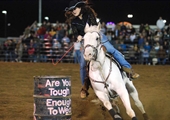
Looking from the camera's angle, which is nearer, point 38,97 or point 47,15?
point 38,97

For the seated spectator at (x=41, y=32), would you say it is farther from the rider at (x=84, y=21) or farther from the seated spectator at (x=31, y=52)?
the rider at (x=84, y=21)

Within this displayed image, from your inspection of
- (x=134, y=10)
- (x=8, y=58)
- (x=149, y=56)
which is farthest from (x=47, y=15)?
(x=149, y=56)

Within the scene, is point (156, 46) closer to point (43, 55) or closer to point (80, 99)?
point (43, 55)

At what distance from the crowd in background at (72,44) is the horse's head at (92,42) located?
13.6 m

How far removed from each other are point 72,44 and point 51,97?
15.8m

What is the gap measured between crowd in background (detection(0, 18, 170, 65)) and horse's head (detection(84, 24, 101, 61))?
44.5ft

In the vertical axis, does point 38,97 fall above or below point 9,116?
above

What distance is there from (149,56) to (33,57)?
6.79 meters

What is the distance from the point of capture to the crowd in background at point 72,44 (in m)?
20.4

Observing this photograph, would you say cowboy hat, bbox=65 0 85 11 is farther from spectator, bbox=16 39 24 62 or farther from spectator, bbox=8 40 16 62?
spectator, bbox=8 40 16 62

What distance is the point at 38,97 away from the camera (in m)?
5.18

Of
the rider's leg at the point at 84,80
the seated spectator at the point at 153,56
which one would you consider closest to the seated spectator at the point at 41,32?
the seated spectator at the point at 153,56

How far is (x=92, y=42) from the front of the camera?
5.68m

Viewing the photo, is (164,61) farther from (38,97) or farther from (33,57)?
(38,97)
